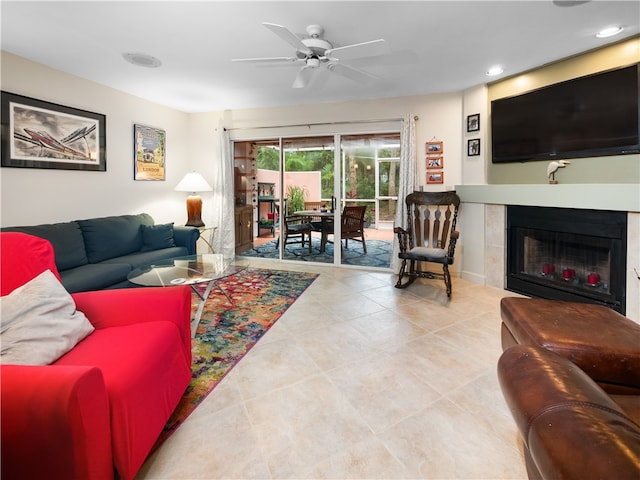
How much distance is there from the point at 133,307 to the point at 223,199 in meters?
3.75

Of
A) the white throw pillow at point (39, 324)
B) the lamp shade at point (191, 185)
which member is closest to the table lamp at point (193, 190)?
the lamp shade at point (191, 185)

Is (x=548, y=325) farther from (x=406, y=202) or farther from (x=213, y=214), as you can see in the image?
(x=213, y=214)

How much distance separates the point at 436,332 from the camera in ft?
8.58

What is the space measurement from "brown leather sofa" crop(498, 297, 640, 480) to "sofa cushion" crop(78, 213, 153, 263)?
368cm

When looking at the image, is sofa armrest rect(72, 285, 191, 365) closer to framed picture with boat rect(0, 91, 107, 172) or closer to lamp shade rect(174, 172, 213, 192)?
framed picture with boat rect(0, 91, 107, 172)

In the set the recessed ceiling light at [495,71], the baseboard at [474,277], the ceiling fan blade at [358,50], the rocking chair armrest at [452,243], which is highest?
the recessed ceiling light at [495,71]

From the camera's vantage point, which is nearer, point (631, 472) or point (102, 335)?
point (631, 472)

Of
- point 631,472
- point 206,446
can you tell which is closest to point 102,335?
point 206,446

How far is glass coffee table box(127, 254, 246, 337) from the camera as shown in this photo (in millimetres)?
2494

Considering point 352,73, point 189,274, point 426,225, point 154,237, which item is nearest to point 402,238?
point 426,225

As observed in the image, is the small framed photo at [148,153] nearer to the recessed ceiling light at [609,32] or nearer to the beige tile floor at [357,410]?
the beige tile floor at [357,410]

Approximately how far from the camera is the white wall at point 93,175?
3.09 meters

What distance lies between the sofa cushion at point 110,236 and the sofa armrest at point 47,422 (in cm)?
270

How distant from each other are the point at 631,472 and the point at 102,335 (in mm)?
1817
